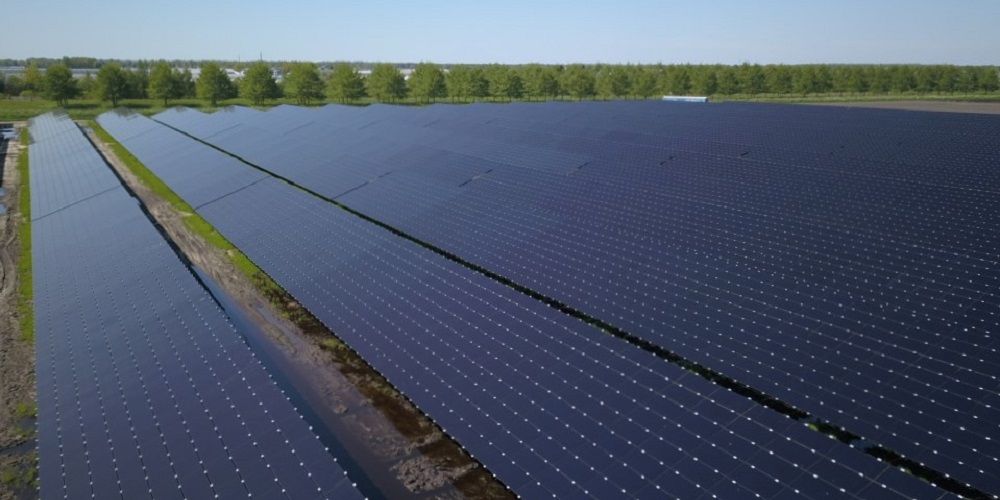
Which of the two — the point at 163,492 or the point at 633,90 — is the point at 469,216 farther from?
the point at 633,90

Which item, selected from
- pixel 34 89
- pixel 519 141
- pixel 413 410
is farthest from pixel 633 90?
pixel 34 89

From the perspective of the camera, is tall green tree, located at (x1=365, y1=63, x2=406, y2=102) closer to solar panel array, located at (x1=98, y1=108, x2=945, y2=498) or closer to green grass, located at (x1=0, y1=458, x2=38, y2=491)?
solar panel array, located at (x1=98, y1=108, x2=945, y2=498)

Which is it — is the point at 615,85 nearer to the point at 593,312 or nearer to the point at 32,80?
the point at 593,312

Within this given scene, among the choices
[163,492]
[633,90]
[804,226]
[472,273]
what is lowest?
[163,492]

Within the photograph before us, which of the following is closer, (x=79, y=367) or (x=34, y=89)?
(x=79, y=367)

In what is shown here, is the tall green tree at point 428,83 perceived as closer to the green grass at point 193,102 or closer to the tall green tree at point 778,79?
the green grass at point 193,102

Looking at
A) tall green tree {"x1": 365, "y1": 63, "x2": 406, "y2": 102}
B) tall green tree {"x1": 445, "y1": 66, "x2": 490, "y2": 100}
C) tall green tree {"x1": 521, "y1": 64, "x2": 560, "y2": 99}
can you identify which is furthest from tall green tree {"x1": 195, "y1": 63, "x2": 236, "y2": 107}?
tall green tree {"x1": 521, "y1": 64, "x2": 560, "y2": 99}

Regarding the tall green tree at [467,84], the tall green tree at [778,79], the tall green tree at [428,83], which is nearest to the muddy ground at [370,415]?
the tall green tree at [428,83]
